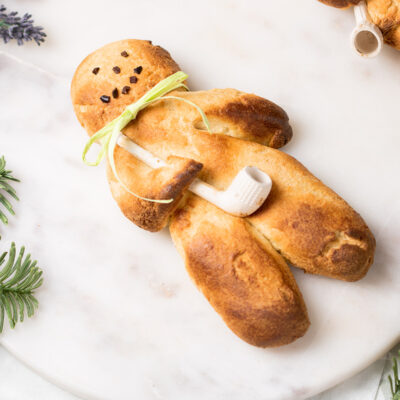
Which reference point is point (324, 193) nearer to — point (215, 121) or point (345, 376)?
point (215, 121)

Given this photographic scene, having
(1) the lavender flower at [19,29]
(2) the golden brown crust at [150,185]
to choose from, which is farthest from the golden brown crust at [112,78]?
(1) the lavender flower at [19,29]

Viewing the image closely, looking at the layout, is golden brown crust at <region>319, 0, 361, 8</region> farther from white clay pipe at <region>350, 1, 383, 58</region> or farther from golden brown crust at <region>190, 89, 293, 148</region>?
golden brown crust at <region>190, 89, 293, 148</region>

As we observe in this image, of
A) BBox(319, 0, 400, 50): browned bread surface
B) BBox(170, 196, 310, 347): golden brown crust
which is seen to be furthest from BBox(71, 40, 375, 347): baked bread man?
BBox(319, 0, 400, 50): browned bread surface

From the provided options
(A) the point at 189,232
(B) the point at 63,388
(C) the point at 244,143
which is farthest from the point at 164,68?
(B) the point at 63,388

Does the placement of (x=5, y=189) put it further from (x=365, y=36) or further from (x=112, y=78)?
(x=365, y=36)

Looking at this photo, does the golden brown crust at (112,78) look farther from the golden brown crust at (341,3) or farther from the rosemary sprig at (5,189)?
the golden brown crust at (341,3)

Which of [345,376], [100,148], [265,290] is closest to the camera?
[265,290]
